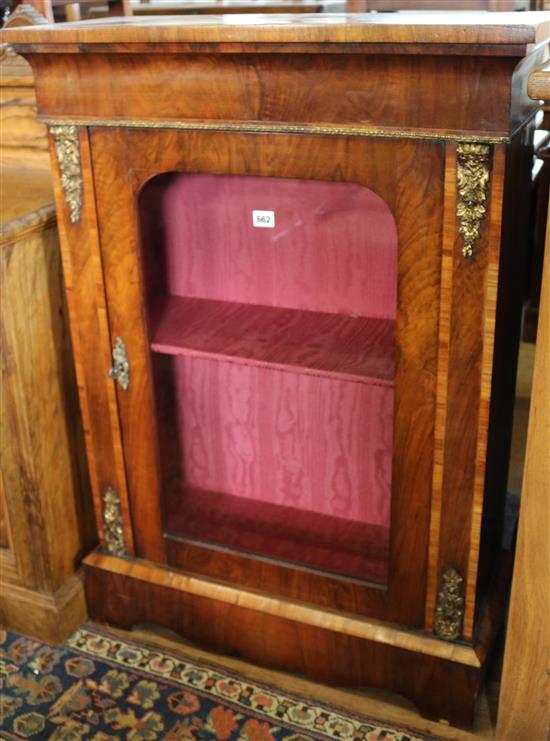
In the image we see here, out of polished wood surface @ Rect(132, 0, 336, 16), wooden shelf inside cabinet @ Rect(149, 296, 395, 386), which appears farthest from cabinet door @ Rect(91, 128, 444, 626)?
polished wood surface @ Rect(132, 0, 336, 16)

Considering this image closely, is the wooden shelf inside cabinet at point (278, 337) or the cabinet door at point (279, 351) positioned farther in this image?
the wooden shelf inside cabinet at point (278, 337)

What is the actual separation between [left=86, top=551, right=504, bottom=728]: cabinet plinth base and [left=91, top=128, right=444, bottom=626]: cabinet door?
0.03 metres

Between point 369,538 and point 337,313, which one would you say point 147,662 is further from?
point 337,313

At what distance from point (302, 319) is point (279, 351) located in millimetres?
95

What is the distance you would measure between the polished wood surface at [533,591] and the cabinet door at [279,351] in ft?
0.51

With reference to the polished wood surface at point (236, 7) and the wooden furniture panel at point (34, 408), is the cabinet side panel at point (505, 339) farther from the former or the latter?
the polished wood surface at point (236, 7)

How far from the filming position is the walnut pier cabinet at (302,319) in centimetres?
113

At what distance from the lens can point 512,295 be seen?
4.44 ft

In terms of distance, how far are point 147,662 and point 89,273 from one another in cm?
71

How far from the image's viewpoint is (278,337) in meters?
1.44

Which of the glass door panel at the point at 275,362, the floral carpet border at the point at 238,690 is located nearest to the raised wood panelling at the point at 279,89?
the glass door panel at the point at 275,362

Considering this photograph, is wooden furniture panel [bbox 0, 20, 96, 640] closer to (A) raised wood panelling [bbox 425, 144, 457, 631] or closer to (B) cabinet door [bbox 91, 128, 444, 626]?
(B) cabinet door [bbox 91, 128, 444, 626]

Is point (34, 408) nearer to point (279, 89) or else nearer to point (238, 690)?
point (238, 690)

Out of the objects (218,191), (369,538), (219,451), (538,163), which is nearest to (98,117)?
(218,191)
